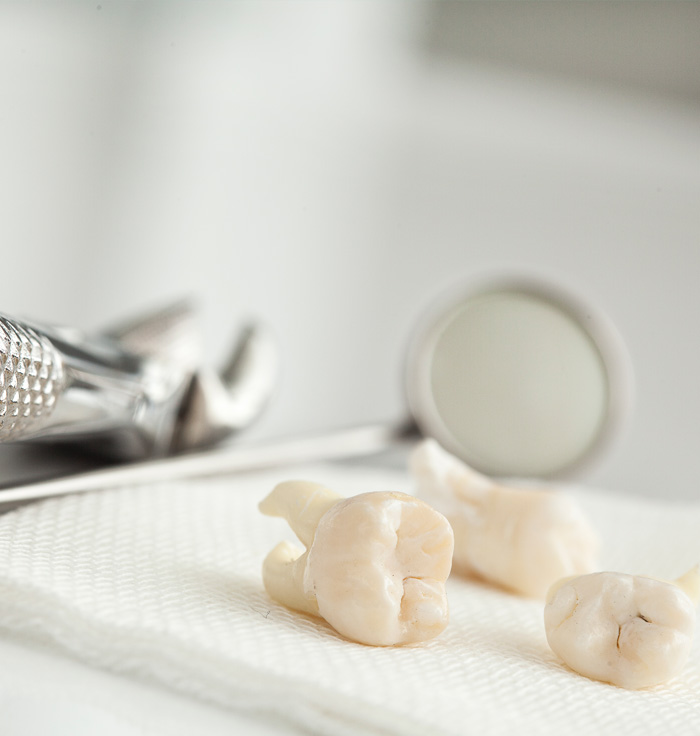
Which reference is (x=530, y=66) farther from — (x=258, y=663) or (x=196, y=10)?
(x=258, y=663)

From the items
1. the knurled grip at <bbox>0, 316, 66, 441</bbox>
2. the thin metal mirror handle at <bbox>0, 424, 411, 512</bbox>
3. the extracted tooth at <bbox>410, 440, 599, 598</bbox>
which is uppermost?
the knurled grip at <bbox>0, 316, 66, 441</bbox>

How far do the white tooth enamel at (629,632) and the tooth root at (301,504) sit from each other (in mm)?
84

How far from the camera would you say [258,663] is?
22 centimetres

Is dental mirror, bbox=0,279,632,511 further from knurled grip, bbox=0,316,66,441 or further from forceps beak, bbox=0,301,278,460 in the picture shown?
knurled grip, bbox=0,316,66,441

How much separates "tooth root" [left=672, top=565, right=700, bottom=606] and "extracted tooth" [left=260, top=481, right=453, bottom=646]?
0.09 meters

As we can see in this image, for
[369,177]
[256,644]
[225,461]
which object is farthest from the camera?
[369,177]

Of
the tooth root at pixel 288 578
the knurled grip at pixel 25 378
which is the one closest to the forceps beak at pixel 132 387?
the knurled grip at pixel 25 378

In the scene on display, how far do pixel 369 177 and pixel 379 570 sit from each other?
1.09 m

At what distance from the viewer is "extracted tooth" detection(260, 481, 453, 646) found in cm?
24

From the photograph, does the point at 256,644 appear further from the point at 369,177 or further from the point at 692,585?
the point at 369,177

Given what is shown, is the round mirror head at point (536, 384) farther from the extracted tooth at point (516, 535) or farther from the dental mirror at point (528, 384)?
the extracted tooth at point (516, 535)

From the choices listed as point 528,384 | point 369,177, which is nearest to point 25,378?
point 528,384

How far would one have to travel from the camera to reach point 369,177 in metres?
1.27

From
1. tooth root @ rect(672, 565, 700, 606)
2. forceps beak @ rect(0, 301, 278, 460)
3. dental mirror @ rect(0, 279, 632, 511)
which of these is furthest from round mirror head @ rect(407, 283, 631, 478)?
tooth root @ rect(672, 565, 700, 606)
